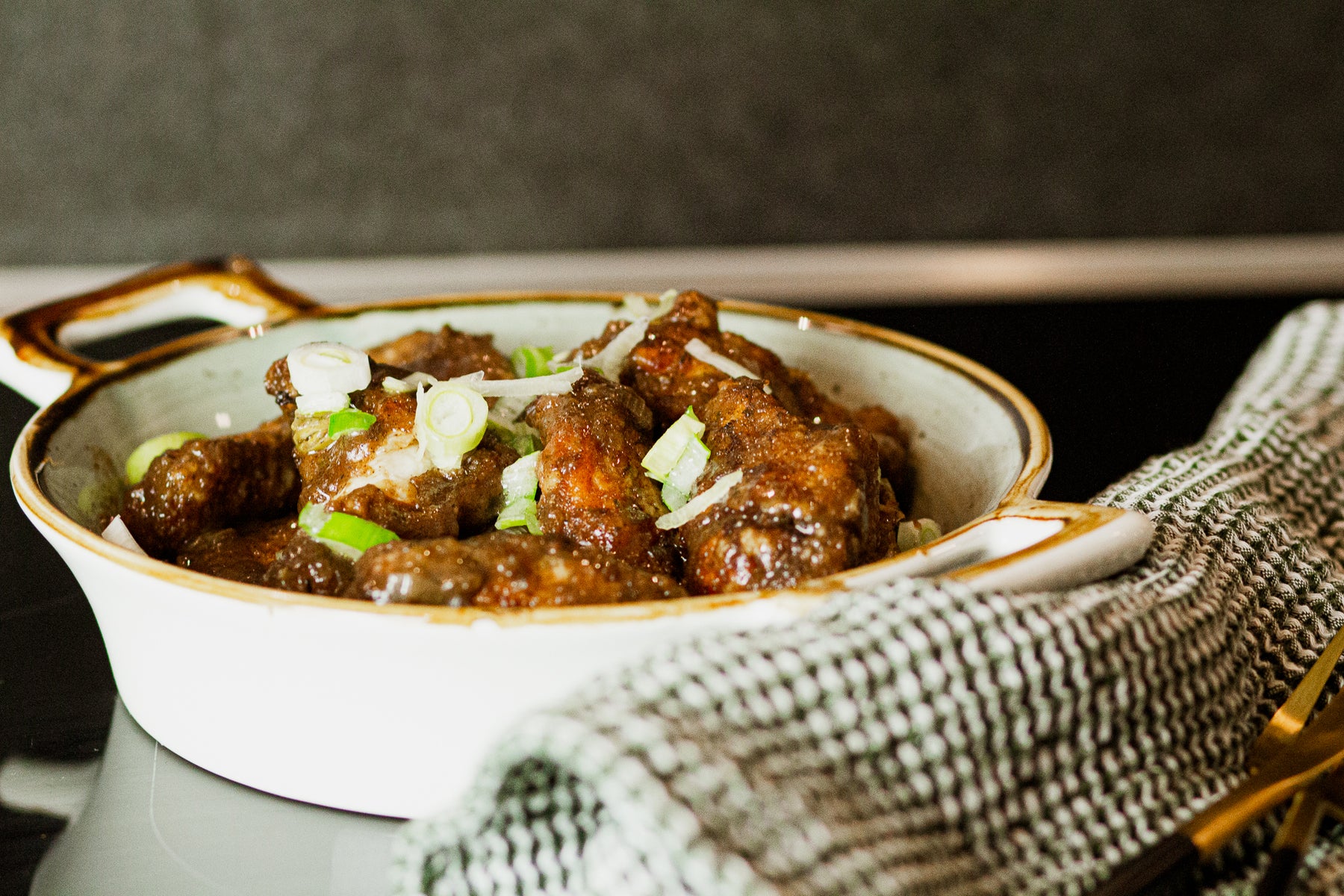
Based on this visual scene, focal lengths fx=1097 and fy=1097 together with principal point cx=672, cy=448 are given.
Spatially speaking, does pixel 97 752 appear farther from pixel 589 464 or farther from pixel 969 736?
pixel 969 736

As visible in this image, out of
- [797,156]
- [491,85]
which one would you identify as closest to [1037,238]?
[797,156]

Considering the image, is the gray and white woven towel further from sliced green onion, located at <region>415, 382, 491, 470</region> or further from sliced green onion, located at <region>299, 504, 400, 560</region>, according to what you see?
sliced green onion, located at <region>415, 382, 491, 470</region>

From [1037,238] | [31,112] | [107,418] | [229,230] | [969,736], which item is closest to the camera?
[969,736]

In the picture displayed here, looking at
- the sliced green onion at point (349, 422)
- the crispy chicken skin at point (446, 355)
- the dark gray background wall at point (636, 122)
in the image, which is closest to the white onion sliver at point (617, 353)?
the crispy chicken skin at point (446, 355)

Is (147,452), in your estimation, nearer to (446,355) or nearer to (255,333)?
(255,333)

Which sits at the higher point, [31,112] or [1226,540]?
[1226,540]

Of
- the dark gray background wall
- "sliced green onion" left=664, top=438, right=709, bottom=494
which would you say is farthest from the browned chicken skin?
the dark gray background wall

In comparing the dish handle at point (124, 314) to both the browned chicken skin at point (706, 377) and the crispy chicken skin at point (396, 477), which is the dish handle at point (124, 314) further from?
the browned chicken skin at point (706, 377)

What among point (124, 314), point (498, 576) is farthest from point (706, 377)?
point (124, 314)
